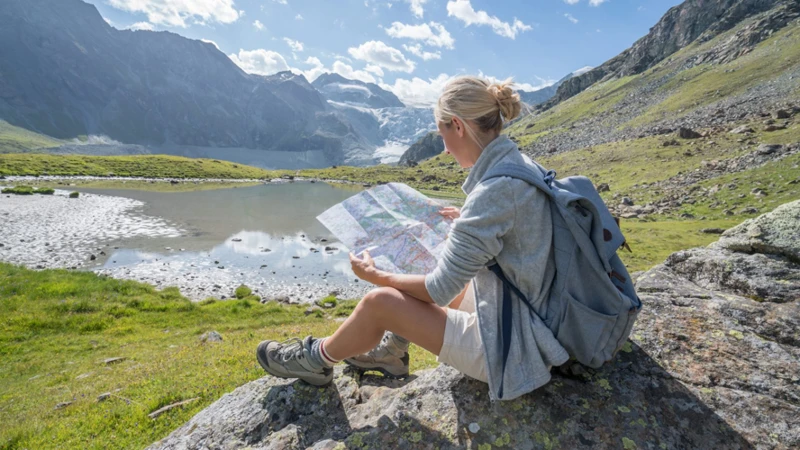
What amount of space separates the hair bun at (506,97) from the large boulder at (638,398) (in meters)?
2.75

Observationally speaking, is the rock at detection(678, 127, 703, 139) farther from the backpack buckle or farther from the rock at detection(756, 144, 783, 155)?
the backpack buckle

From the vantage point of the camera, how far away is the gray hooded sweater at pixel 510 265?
312 centimetres

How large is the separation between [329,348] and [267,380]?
174 centimetres

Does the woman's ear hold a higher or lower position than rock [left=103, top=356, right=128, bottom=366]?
higher

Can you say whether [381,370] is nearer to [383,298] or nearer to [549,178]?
[383,298]

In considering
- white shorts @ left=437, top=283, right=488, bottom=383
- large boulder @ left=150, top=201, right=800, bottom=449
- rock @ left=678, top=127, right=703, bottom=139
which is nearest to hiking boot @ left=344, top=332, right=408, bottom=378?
large boulder @ left=150, top=201, right=800, bottom=449

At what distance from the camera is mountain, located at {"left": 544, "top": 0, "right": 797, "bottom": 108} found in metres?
128

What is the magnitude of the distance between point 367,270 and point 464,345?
129cm

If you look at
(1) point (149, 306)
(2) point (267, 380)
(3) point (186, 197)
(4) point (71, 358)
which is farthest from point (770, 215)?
(3) point (186, 197)

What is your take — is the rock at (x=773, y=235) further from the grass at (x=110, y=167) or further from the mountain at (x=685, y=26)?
the mountain at (x=685, y=26)

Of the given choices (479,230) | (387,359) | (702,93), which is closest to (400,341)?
(387,359)

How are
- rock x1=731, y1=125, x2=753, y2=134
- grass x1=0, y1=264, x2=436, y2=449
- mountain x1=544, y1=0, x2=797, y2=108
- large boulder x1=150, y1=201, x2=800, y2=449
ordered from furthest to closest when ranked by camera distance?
mountain x1=544, y1=0, x2=797, y2=108, rock x1=731, y1=125, x2=753, y2=134, grass x1=0, y1=264, x2=436, y2=449, large boulder x1=150, y1=201, x2=800, y2=449

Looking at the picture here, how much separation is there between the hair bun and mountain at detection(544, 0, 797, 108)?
17806cm

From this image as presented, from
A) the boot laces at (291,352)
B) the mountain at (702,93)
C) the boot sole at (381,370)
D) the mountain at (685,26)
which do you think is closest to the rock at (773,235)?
the boot sole at (381,370)
